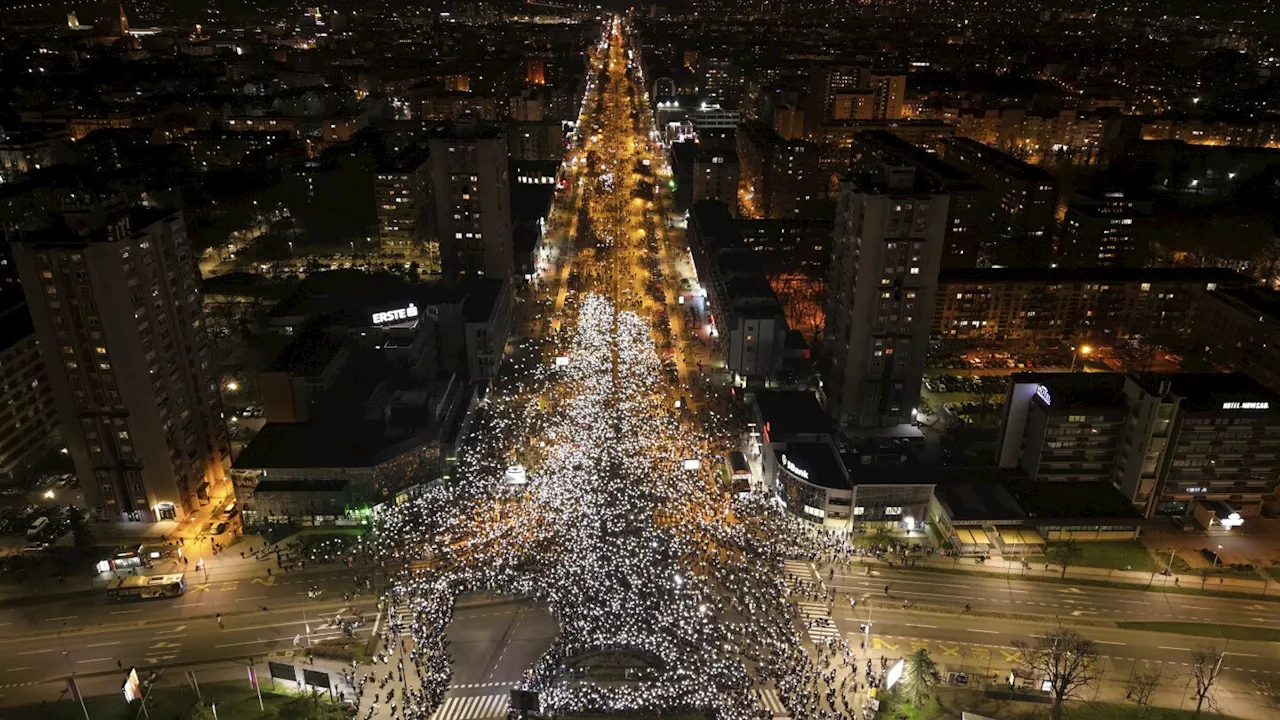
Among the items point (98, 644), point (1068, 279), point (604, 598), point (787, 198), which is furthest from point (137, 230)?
point (787, 198)

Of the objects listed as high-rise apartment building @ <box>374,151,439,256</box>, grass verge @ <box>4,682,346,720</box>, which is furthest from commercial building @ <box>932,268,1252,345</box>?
high-rise apartment building @ <box>374,151,439,256</box>

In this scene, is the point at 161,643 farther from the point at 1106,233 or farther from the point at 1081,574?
the point at 1106,233

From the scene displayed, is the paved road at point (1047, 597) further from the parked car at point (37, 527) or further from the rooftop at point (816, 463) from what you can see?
the parked car at point (37, 527)

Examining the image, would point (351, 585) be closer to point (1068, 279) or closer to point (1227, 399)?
point (1227, 399)

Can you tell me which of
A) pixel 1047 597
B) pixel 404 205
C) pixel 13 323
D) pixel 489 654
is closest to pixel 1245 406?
pixel 1047 597

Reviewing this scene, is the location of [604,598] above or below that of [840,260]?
below

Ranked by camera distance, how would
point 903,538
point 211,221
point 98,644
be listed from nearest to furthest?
point 98,644 → point 903,538 → point 211,221

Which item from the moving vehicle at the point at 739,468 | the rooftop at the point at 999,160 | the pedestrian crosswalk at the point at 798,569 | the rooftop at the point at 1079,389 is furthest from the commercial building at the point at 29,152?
the rooftop at the point at 999,160
